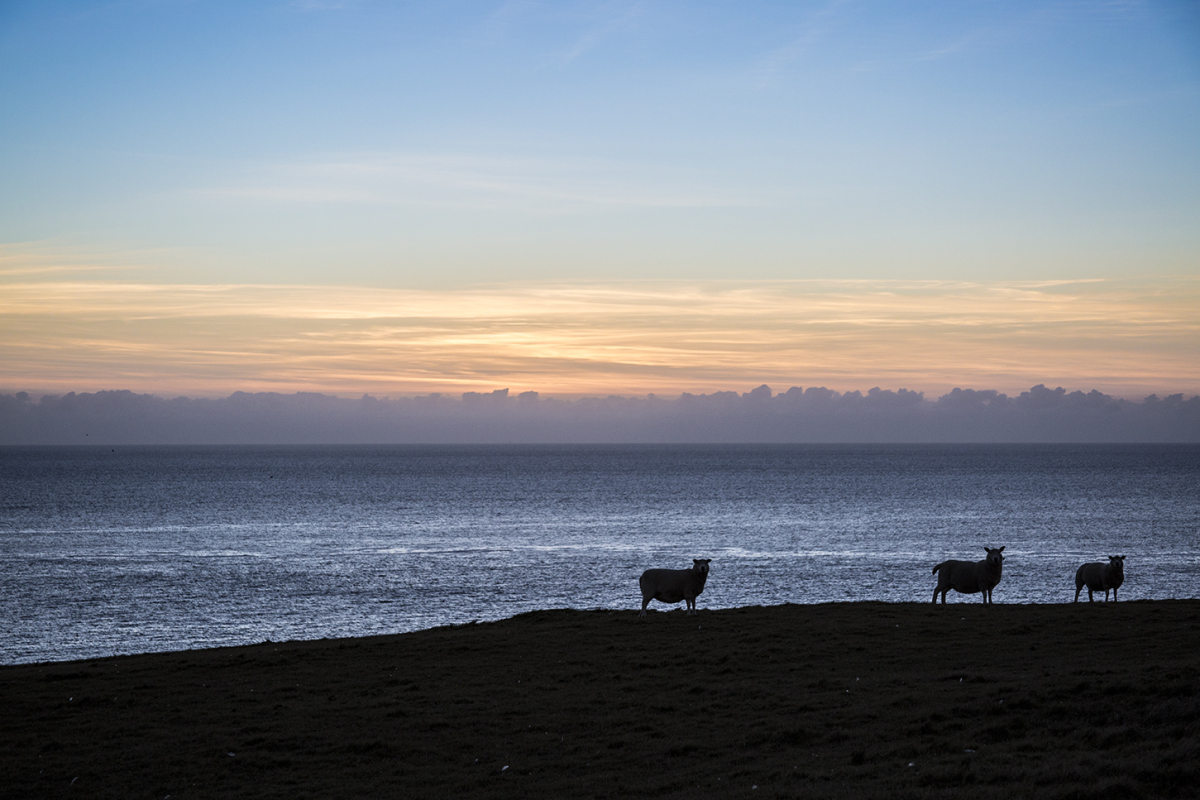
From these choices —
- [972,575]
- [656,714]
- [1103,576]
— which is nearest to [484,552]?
[972,575]

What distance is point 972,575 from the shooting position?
3194 centimetres

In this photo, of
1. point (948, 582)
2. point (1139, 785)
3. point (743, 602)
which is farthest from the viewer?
point (743, 602)

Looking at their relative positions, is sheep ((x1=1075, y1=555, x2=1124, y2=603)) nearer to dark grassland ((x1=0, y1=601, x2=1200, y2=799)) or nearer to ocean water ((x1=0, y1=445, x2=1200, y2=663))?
dark grassland ((x1=0, y1=601, x2=1200, y2=799))

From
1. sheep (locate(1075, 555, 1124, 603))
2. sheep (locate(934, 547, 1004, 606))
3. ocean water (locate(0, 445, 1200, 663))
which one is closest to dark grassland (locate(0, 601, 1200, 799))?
sheep (locate(934, 547, 1004, 606))

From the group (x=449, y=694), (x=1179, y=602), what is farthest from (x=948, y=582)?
(x=449, y=694)

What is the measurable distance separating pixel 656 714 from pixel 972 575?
1877 centimetres

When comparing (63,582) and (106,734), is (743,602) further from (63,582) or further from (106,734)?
(63,582)

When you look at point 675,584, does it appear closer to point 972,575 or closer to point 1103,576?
point 972,575

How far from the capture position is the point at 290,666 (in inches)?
935

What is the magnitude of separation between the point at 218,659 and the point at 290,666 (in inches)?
113

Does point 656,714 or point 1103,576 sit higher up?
point 1103,576

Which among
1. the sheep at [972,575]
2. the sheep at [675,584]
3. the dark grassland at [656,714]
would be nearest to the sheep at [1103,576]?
the sheep at [972,575]

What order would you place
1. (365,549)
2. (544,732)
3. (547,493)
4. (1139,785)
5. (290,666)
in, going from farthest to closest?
1. (547,493)
2. (365,549)
3. (290,666)
4. (544,732)
5. (1139,785)

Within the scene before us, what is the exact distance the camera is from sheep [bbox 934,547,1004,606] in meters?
31.2
